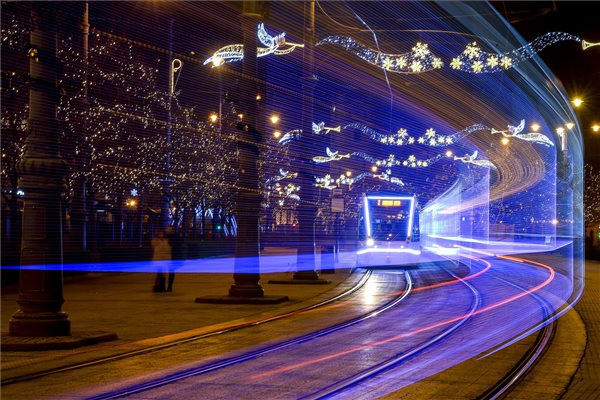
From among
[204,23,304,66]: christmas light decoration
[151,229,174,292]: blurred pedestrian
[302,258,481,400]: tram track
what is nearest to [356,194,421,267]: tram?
[204,23,304,66]: christmas light decoration

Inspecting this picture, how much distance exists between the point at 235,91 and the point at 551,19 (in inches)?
469

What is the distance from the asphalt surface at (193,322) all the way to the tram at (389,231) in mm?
7953

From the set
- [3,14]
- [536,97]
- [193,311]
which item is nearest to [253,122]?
[193,311]

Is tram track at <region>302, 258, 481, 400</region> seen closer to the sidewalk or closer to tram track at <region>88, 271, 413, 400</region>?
tram track at <region>88, 271, 413, 400</region>

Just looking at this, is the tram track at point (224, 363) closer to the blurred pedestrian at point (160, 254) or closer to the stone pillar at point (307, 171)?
the blurred pedestrian at point (160, 254)

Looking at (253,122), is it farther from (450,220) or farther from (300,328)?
(450,220)

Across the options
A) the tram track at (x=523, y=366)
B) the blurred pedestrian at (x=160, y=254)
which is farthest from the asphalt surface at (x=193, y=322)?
the blurred pedestrian at (x=160, y=254)

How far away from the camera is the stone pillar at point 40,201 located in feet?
38.0

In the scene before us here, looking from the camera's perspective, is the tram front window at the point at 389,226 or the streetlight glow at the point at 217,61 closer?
the streetlight glow at the point at 217,61

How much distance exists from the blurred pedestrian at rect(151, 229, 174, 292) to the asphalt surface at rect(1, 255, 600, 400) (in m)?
0.37

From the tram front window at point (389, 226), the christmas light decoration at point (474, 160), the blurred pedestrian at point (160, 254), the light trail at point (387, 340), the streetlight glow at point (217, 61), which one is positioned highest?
the streetlight glow at point (217, 61)

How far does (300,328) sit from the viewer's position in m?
13.4

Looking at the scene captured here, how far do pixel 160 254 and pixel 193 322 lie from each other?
715cm

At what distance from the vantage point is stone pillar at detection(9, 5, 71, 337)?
11586 mm
